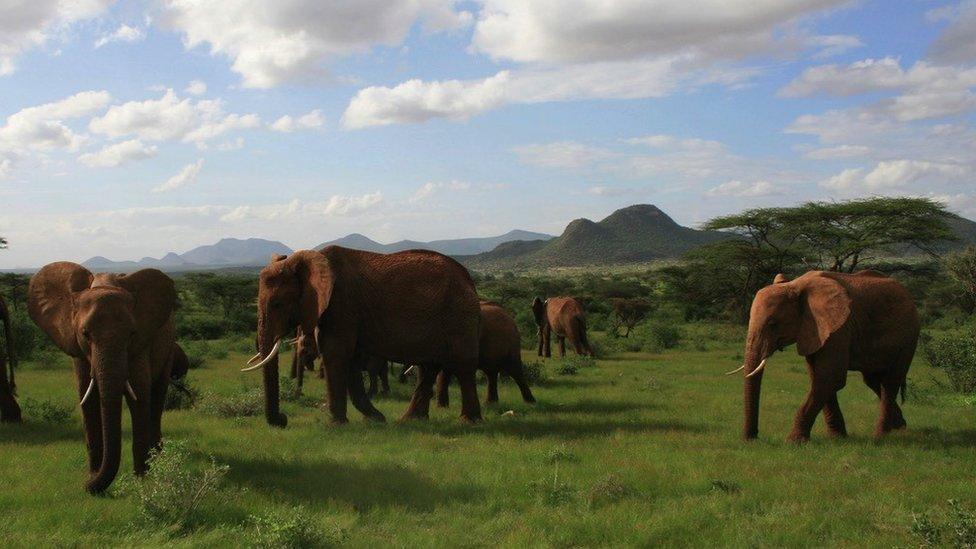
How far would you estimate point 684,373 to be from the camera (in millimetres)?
22109

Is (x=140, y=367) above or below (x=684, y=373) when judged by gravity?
above

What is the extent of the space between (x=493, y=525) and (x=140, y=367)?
4.12m

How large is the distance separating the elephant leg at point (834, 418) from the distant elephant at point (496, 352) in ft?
19.4

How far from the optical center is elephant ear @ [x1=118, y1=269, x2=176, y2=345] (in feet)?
26.2

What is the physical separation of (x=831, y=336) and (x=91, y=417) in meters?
9.46

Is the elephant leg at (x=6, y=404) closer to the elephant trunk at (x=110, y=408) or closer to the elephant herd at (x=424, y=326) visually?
the elephant herd at (x=424, y=326)

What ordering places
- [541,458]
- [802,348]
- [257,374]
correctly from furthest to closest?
1. [257,374]
2. [802,348]
3. [541,458]

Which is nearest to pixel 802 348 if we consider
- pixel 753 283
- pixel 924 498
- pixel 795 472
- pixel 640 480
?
pixel 795 472

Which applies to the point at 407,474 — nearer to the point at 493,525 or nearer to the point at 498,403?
the point at 493,525

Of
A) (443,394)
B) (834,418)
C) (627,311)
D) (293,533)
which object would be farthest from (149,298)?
(627,311)

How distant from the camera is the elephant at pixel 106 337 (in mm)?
7172

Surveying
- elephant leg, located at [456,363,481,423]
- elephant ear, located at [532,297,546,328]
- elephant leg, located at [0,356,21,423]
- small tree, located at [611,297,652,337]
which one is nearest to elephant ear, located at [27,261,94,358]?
elephant leg, located at [0,356,21,423]

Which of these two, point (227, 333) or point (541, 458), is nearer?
point (541, 458)

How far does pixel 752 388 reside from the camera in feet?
34.9
